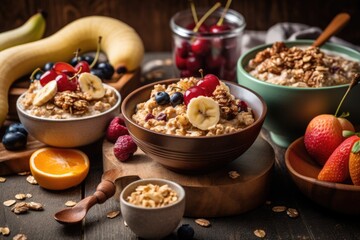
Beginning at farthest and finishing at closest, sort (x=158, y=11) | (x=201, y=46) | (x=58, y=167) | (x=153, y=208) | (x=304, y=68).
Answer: (x=158, y=11), (x=201, y=46), (x=304, y=68), (x=58, y=167), (x=153, y=208)

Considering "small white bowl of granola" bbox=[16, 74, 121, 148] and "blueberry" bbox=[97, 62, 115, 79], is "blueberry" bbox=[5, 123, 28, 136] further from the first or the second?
"blueberry" bbox=[97, 62, 115, 79]

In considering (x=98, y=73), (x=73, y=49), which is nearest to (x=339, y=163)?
(x=98, y=73)

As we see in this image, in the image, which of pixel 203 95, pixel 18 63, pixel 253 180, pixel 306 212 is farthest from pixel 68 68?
pixel 306 212

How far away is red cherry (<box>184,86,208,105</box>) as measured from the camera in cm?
159

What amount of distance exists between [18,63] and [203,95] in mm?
837

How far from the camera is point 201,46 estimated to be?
7.10 feet

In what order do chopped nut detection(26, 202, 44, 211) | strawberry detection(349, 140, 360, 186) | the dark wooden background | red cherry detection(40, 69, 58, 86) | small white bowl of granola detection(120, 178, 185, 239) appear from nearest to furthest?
small white bowl of granola detection(120, 178, 185, 239)
strawberry detection(349, 140, 360, 186)
chopped nut detection(26, 202, 44, 211)
red cherry detection(40, 69, 58, 86)
the dark wooden background

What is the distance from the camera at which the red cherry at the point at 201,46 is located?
7.10 ft

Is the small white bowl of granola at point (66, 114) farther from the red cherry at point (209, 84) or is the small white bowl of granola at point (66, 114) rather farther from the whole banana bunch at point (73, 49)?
the red cherry at point (209, 84)

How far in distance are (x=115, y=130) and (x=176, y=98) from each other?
259mm

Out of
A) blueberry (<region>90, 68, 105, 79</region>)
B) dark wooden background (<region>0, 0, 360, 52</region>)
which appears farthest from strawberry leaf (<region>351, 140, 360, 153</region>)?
dark wooden background (<region>0, 0, 360, 52</region>)

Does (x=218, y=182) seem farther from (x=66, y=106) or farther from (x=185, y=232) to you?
(x=66, y=106)

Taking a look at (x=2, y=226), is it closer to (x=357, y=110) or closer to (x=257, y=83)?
(x=257, y=83)

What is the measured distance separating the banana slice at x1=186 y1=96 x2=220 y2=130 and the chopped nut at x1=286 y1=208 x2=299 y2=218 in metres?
0.32
